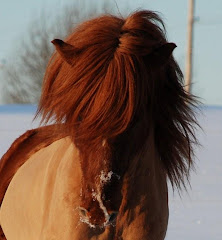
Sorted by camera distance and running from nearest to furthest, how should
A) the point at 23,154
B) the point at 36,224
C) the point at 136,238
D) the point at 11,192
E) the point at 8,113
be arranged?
the point at 136,238 < the point at 36,224 < the point at 11,192 < the point at 23,154 < the point at 8,113

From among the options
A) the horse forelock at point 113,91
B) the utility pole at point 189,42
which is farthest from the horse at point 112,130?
the utility pole at point 189,42

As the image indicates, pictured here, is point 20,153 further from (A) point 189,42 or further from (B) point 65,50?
(A) point 189,42

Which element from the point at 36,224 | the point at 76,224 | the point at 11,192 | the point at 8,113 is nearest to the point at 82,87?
the point at 76,224

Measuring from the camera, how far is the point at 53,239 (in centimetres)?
361

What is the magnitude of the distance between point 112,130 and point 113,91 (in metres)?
0.17

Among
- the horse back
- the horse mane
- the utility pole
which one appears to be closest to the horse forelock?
the horse mane

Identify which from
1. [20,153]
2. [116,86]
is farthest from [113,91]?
[20,153]

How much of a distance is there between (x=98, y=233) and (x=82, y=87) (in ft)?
2.16

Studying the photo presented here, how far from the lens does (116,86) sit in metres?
3.41

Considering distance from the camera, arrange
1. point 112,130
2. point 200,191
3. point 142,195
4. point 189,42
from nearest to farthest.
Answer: point 112,130
point 142,195
point 200,191
point 189,42

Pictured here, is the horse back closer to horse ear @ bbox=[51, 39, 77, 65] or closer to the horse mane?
the horse mane

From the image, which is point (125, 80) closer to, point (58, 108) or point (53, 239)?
point (58, 108)

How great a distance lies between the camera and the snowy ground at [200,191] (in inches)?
286

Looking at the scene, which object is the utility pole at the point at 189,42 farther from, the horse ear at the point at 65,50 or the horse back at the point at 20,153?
the horse ear at the point at 65,50
